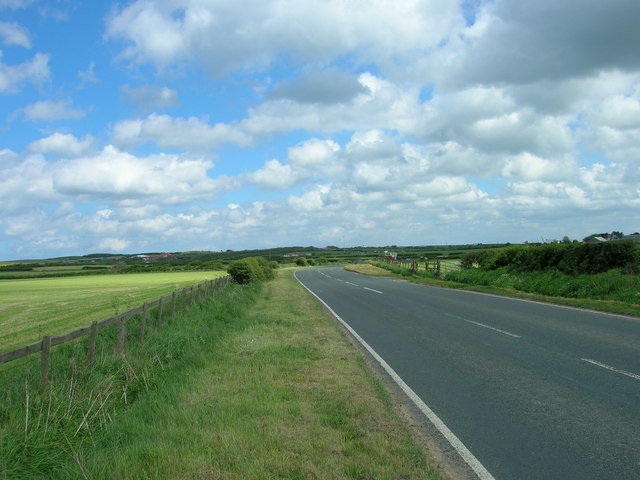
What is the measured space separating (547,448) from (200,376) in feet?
17.1

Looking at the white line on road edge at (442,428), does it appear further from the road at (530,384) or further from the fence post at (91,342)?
the fence post at (91,342)

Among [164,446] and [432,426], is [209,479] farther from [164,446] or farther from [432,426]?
[432,426]

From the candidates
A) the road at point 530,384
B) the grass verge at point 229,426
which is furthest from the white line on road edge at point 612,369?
the grass verge at point 229,426

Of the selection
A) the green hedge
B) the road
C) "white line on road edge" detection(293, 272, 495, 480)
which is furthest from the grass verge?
the green hedge

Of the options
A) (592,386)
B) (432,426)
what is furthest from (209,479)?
(592,386)

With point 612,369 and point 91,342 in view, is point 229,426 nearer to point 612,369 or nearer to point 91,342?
point 91,342

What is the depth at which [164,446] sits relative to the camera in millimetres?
5039

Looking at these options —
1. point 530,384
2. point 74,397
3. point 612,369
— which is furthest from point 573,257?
point 74,397

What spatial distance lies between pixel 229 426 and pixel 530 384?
176 inches

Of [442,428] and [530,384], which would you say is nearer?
[442,428]

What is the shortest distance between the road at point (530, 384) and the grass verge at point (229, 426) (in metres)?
0.82

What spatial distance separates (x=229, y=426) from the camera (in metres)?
5.61

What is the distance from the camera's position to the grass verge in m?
4.61

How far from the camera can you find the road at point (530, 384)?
4.82 m
